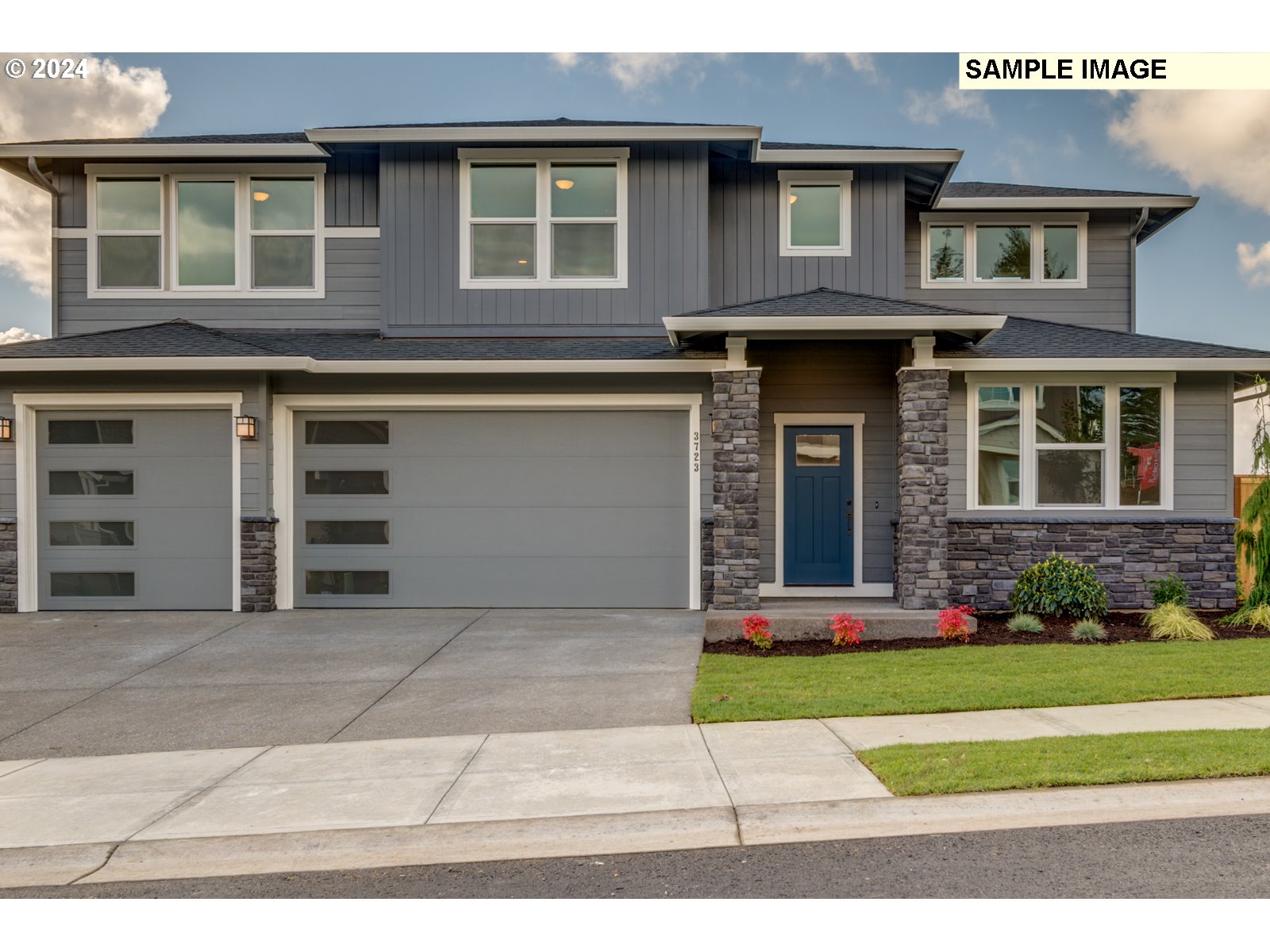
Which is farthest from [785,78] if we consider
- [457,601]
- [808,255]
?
[457,601]

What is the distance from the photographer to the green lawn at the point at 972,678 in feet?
21.8

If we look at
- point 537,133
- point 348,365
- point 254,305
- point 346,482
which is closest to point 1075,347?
point 537,133

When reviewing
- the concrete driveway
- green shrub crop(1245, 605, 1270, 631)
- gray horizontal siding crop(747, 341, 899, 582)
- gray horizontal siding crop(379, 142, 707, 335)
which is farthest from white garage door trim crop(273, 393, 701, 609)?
green shrub crop(1245, 605, 1270, 631)

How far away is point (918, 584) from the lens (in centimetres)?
985

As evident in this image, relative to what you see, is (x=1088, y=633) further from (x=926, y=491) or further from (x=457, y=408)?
(x=457, y=408)

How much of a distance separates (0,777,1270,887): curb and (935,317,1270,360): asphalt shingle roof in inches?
265

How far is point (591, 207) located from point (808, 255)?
314 cm

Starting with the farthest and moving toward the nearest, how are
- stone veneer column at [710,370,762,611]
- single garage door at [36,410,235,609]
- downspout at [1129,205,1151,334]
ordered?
1. downspout at [1129,205,1151,334]
2. single garage door at [36,410,235,609]
3. stone veneer column at [710,370,762,611]

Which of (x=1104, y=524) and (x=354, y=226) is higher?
(x=354, y=226)

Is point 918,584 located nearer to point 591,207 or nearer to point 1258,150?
point 591,207

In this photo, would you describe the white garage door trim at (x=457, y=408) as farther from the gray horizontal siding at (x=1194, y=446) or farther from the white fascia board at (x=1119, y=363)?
the white fascia board at (x=1119, y=363)

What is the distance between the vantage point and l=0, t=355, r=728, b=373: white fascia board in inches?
414

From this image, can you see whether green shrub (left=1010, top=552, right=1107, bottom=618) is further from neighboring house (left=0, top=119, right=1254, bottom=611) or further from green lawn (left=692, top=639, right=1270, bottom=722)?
green lawn (left=692, top=639, right=1270, bottom=722)

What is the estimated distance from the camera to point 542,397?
11.4 m
